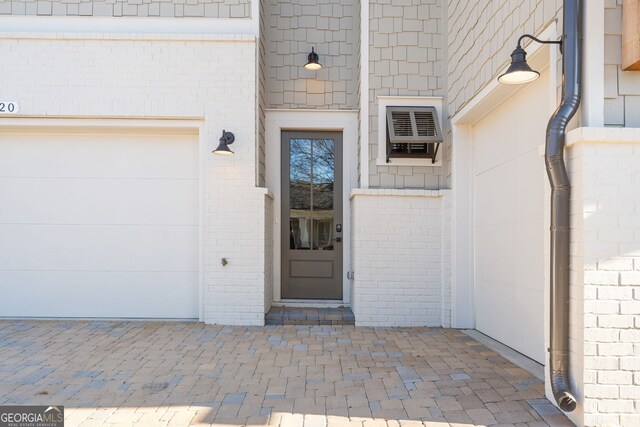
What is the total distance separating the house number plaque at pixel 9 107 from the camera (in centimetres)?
519

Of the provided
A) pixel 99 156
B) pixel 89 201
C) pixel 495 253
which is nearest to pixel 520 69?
pixel 495 253

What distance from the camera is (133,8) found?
17.5ft

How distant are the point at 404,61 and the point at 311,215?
227 cm

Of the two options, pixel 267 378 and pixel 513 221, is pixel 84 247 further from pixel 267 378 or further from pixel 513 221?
pixel 513 221

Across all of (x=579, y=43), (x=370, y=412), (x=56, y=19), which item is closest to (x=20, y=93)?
(x=56, y=19)

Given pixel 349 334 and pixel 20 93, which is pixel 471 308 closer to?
pixel 349 334

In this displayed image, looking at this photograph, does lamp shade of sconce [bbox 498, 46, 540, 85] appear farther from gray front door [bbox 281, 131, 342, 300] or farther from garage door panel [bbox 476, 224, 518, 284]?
gray front door [bbox 281, 131, 342, 300]

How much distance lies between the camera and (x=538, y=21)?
10.8ft

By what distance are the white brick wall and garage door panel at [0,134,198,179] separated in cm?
434

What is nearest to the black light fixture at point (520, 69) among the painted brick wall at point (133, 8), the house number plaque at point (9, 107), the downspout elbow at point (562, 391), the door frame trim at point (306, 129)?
the downspout elbow at point (562, 391)

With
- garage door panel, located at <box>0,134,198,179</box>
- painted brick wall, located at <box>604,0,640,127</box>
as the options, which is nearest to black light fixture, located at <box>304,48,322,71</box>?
garage door panel, located at <box>0,134,198,179</box>

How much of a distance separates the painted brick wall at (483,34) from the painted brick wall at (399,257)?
1.23 m

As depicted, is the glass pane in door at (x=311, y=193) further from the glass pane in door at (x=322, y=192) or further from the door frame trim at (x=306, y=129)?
the door frame trim at (x=306, y=129)

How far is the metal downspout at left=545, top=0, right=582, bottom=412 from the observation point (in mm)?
2721
